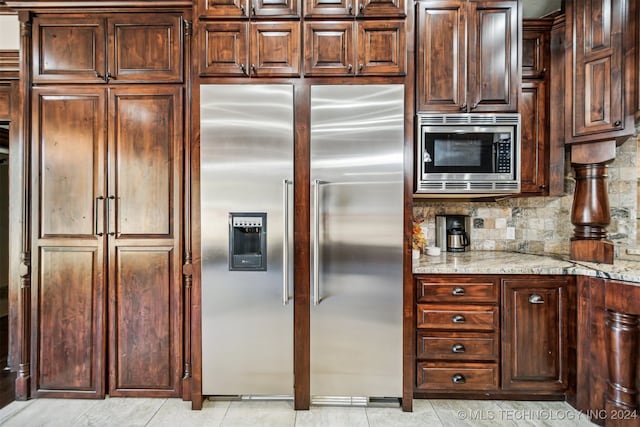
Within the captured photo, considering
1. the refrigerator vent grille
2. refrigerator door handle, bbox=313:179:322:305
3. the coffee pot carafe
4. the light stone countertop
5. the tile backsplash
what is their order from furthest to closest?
the coffee pot carafe < the tile backsplash < the refrigerator vent grille < refrigerator door handle, bbox=313:179:322:305 < the light stone countertop

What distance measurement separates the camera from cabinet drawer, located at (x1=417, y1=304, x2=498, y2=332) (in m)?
2.03

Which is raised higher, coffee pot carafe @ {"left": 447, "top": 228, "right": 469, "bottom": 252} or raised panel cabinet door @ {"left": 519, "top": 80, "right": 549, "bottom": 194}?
raised panel cabinet door @ {"left": 519, "top": 80, "right": 549, "bottom": 194}

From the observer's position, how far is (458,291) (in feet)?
6.67

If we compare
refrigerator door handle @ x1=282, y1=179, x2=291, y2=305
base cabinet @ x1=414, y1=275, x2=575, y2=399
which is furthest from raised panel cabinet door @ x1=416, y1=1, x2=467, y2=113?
base cabinet @ x1=414, y1=275, x2=575, y2=399

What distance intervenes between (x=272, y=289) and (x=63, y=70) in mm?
2042

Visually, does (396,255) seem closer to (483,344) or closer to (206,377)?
(483,344)

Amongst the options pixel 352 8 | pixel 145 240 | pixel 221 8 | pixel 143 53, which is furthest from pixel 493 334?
pixel 143 53

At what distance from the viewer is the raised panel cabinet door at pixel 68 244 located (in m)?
2.09

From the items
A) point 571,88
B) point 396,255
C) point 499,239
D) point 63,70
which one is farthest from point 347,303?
point 63,70

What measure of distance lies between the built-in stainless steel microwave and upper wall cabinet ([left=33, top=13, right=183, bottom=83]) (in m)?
1.73

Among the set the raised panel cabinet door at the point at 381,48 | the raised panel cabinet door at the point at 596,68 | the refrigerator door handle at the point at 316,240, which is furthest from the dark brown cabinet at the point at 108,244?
the raised panel cabinet door at the point at 596,68

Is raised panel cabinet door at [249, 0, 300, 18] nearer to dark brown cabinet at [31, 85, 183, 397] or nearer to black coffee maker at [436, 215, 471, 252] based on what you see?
dark brown cabinet at [31, 85, 183, 397]

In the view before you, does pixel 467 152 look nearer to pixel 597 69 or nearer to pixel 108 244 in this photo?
pixel 597 69

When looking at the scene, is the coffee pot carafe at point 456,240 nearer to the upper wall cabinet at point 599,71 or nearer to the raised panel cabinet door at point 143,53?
the upper wall cabinet at point 599,71
